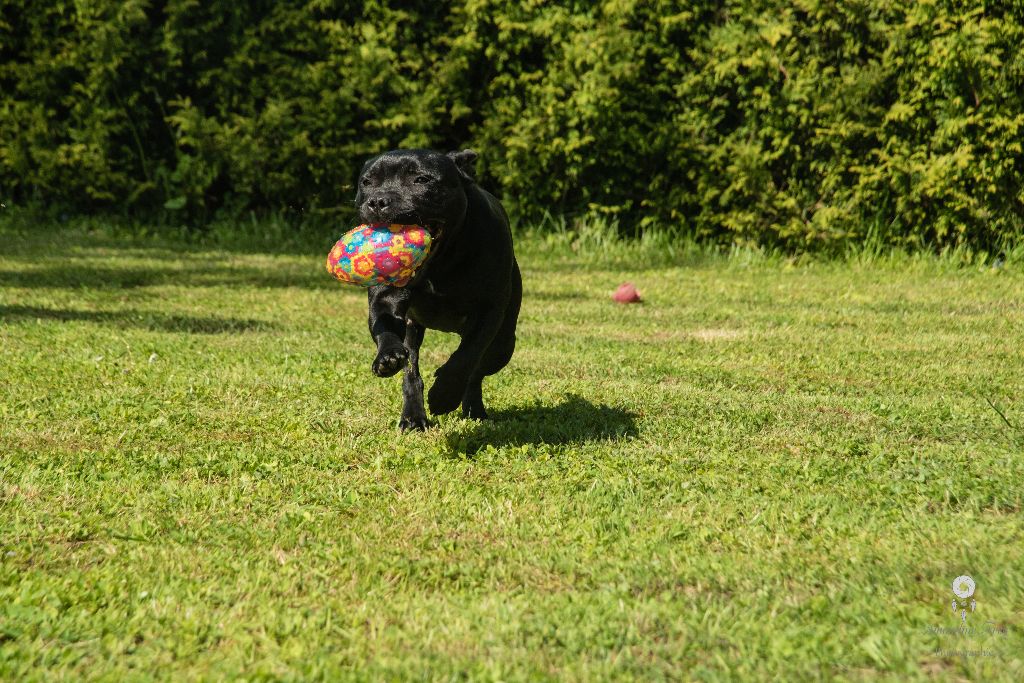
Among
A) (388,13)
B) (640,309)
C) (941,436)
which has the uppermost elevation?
(388,13)

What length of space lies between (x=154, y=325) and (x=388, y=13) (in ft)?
23.5

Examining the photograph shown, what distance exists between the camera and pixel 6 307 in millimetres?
8734

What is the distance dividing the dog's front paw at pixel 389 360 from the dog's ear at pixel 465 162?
1014mm

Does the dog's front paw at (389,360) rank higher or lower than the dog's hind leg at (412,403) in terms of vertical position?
higher

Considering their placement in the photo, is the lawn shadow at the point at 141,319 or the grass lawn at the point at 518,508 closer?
the grass lawn at the point at 518,508

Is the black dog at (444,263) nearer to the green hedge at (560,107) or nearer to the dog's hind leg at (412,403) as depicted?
the dog's hind leg at (412,403)

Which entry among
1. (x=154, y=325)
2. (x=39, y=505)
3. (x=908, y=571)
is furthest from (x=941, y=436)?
(x=154, y=325)

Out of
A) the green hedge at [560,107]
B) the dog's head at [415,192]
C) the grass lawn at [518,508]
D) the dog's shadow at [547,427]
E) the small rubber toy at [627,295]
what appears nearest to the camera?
the grass lawn at [518,508]

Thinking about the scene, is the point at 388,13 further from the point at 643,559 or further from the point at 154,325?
the point at 643,559

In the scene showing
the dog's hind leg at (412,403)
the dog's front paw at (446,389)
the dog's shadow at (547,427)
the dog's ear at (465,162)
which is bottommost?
the dog's shadow at (547,427)

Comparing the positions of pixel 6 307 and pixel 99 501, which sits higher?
pixel 99 501

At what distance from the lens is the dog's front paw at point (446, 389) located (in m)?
4.69

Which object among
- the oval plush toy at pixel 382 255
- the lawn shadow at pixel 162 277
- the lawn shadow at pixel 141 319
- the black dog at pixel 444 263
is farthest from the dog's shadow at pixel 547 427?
the lawn shadow at pixel 162 277

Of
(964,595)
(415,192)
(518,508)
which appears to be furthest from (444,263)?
(964,595)
